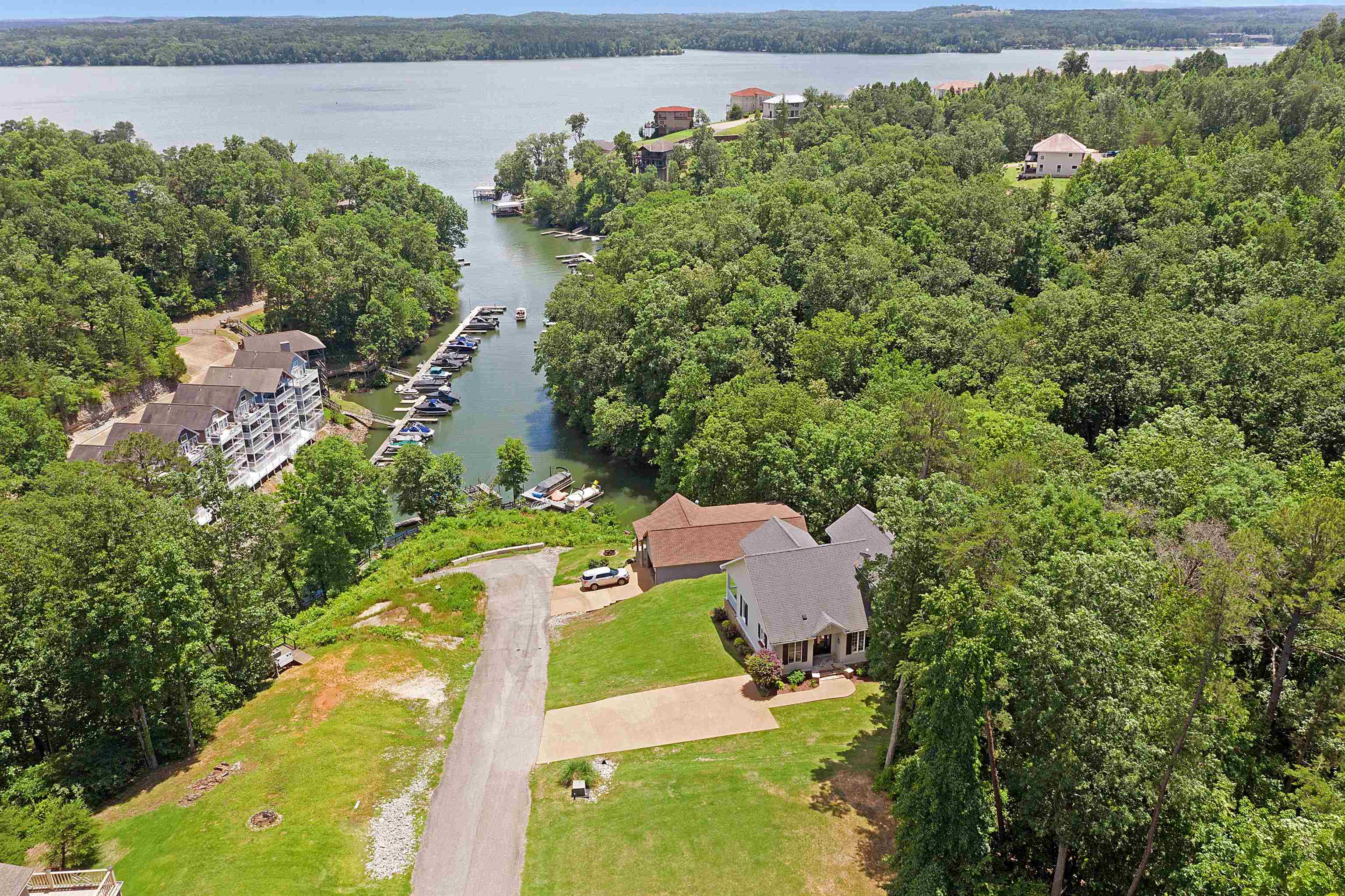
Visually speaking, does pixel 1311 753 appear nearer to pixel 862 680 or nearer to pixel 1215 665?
pixel 1215 665

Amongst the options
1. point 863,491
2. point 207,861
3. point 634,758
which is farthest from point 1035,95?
point 207,861

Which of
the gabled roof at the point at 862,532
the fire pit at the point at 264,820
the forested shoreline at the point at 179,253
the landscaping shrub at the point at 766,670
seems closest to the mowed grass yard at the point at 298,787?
the fire pit at the point at 264,820

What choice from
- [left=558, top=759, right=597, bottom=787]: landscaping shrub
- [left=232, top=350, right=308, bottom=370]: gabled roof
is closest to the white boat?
[left=232, top=350, right=308, bottom=370]: gabled roof

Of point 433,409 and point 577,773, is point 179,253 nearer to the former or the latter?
point 433,409

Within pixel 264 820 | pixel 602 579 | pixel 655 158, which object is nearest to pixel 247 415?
pixel 602 579

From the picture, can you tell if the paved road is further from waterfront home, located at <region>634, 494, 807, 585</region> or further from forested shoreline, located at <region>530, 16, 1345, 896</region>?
forested shoreline, located at <region>530, 16, 1345, 896</region>

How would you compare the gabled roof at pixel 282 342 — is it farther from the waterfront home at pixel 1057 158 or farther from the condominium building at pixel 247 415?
the waterfront home at pixel 1057 158
